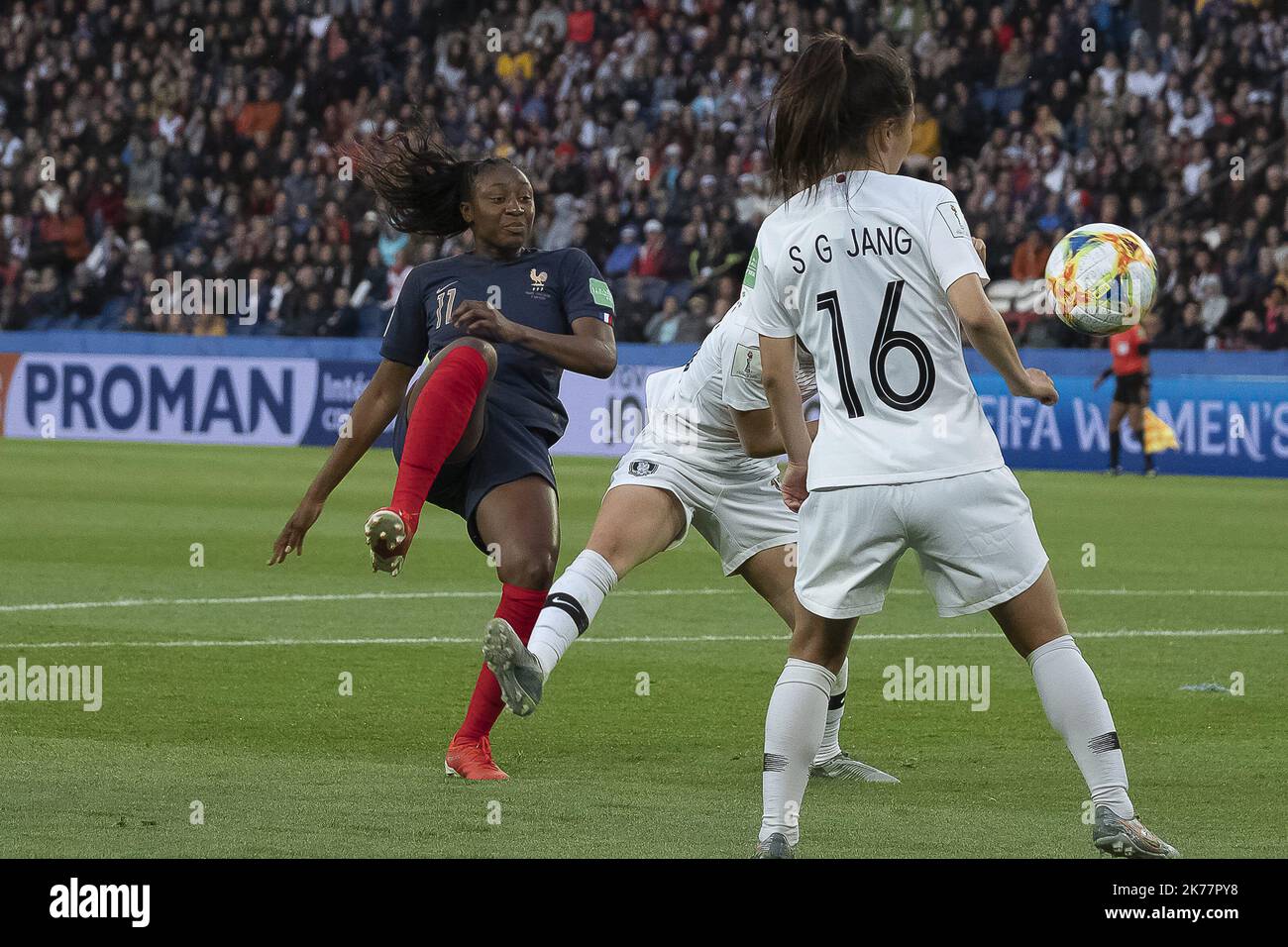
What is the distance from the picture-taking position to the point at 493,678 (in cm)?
639

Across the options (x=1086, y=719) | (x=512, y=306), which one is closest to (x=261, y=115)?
(x=512, y=306)

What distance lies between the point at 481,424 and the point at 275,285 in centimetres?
2177

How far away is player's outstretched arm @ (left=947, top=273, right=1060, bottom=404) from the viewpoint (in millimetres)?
4680

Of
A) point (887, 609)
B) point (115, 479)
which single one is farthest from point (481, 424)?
point (115, 479)

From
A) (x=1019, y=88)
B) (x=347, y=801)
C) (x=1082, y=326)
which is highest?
(x=1019, y=88)

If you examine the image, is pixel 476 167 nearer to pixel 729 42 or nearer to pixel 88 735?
pixel 88 735

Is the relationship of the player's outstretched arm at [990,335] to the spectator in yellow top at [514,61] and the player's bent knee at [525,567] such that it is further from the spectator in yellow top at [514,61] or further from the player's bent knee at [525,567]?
the spectator in yellow top at [514,61]

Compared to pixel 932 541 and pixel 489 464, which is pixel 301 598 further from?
pixel 932 541

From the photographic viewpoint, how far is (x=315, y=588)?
1184cm

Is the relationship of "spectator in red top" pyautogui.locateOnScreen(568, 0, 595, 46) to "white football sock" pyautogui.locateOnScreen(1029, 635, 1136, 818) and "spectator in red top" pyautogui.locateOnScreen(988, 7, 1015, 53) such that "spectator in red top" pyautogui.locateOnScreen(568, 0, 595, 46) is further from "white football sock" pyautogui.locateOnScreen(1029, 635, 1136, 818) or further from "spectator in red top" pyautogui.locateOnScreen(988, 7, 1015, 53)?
"white football sock" pyautogui.locateOnScreen(1029, 635, 1136, 818)

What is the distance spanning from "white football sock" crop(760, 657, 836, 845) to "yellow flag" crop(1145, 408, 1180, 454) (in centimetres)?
1647

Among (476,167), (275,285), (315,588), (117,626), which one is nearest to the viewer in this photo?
(476,167)

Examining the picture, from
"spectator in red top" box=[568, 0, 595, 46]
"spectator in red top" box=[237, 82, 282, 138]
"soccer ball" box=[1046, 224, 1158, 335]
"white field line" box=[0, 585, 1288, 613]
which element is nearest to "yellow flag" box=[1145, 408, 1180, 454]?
"white field line" box=[0, 585, 1288, 613]

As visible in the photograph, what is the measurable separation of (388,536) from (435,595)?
18.3ft
